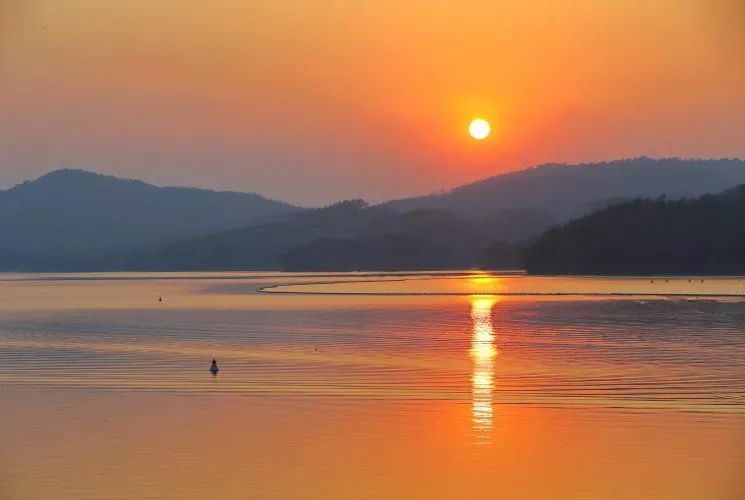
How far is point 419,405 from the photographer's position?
3056 cm

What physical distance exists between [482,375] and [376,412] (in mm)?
9149

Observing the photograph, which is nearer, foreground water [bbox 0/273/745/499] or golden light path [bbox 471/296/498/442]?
foreground water [bbox 0/273/745/499]

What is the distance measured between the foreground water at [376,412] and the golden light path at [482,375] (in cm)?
14

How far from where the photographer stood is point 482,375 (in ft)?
124

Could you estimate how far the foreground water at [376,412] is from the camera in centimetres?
2139

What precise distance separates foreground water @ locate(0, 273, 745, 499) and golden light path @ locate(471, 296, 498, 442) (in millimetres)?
145

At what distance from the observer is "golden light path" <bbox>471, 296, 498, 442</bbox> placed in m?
27.4

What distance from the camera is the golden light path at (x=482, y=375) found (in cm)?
2740

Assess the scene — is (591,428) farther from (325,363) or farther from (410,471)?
(325,363)

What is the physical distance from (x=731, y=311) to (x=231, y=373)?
4412cm

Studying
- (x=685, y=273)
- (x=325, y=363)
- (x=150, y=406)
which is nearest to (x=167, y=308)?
(x=325, y=363)

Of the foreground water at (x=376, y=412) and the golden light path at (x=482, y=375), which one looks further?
the golden light path at (x=482, y=375)

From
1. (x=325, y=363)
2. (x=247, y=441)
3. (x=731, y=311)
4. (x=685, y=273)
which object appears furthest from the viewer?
(x=685, y=273)

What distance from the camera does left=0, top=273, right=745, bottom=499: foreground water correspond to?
842 inches
